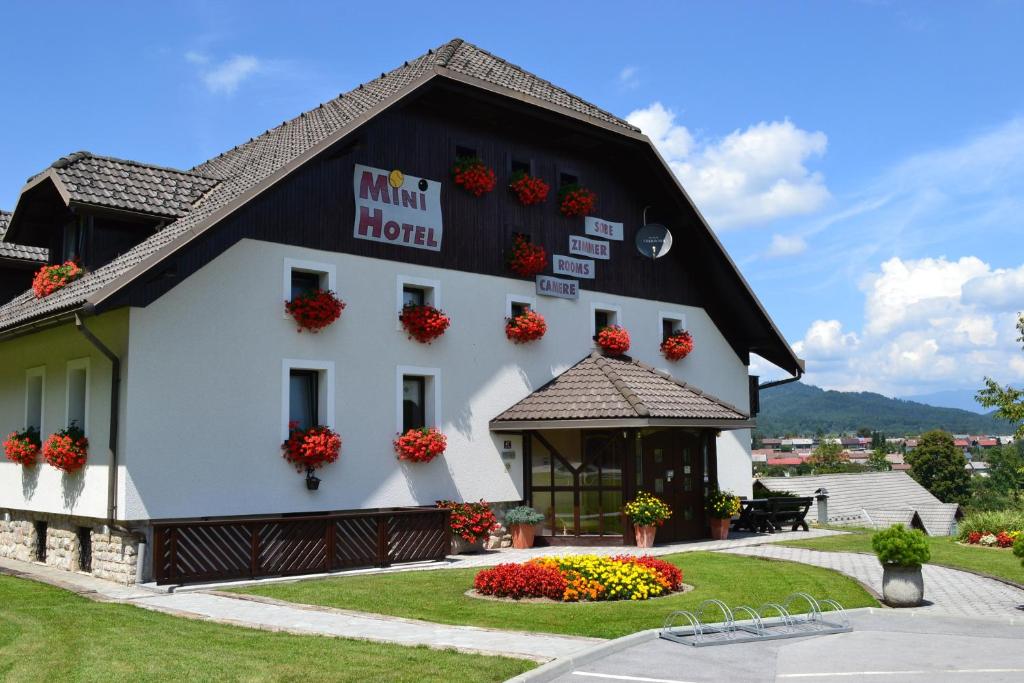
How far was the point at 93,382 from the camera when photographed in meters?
16.2

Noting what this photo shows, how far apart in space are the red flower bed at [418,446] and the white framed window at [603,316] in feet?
17.6

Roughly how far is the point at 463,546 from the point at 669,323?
27.2 feet

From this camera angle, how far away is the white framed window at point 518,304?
20.7 metres

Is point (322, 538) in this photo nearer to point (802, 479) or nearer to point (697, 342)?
point (697, 342)

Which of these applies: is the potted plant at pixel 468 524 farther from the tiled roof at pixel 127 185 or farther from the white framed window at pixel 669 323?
the tiled roof at pixel 127 185

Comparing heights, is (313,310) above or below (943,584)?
above

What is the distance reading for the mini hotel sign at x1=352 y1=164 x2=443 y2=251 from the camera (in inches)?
720

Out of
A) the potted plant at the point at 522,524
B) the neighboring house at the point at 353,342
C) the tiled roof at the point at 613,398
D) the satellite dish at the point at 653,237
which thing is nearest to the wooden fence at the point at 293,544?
the neighboring house at the point at 353,342

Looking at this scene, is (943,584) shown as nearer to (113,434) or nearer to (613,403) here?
(613,403)

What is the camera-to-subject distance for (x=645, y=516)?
19.3 metres

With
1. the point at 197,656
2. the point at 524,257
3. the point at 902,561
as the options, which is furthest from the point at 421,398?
the point at 197,656

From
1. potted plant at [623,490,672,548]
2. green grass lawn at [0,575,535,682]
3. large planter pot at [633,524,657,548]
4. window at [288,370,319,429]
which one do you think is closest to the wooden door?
potted plant at [623,490,672,548]

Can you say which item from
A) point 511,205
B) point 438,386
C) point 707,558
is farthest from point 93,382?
point 707,558

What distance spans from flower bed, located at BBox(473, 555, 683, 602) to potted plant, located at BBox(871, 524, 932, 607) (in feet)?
8.50
